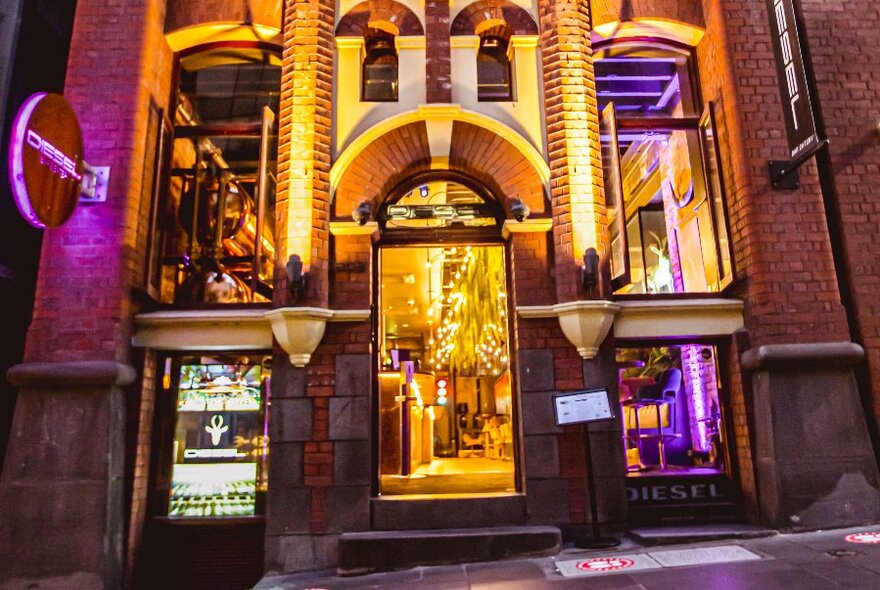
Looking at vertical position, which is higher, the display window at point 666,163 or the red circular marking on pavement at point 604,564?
the display window at point 666,163

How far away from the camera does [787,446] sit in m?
6.23

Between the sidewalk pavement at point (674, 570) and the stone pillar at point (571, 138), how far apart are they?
110 inches

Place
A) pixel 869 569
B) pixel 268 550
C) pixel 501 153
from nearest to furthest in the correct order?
1. pixel 869 569
2. pixel 268 550
3. pixel 501 153

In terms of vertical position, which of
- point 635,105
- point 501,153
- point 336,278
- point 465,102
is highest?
point 635,105

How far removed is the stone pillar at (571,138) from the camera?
6.93m

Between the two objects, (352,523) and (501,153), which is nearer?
Result: (352,523)

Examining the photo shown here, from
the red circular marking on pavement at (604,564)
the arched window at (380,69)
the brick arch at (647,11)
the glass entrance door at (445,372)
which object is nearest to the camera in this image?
the red circular marking on pavement at (604,564)

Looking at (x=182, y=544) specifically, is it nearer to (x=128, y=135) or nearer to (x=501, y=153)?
(x=128, y=135)

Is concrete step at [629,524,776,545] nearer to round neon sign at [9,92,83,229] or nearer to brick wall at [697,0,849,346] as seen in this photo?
brick wall at [697,0,849,346]

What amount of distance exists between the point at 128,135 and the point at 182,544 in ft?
15.9

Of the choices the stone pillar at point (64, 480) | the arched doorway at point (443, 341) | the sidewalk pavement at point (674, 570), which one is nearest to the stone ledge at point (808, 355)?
the sidewalk pavement at point (674, 570)

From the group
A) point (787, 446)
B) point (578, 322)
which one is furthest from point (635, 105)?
point (787, 446)

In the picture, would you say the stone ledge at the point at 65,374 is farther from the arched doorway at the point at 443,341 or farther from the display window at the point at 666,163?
the display window at the point at 666,163

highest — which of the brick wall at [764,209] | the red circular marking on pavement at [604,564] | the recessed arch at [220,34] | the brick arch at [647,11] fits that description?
the brick arch at [647,11]
